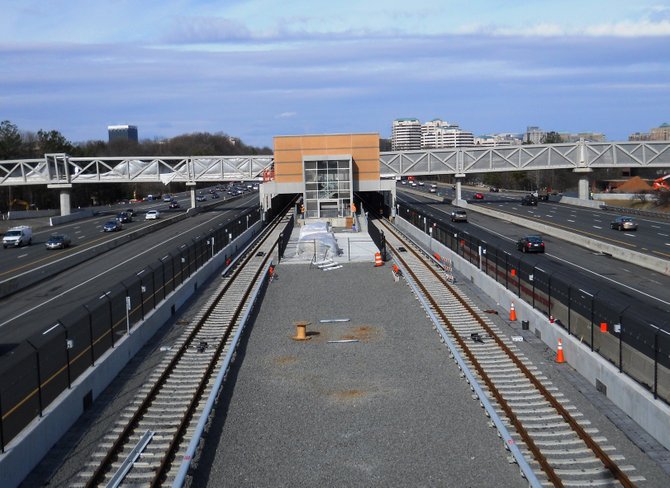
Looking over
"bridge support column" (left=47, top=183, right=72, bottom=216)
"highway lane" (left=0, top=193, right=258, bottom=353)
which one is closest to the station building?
"highway lane" (left=0, top=193, right=258, bottom=353)

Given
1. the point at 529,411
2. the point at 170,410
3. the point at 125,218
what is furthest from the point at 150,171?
the point at 529,411

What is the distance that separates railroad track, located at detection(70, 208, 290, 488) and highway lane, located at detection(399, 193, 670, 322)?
13209 mm

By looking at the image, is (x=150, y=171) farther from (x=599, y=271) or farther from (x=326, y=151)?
(x=599, y=271)

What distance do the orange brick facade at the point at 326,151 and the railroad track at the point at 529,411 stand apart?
153 ft

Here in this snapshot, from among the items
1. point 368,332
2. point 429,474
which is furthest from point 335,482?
point 368,332

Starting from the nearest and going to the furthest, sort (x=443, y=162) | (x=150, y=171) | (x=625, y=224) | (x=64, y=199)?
(x=625, y=224) < (x=443, y=162) < (x=64, y=199) < (x=150, y=171)

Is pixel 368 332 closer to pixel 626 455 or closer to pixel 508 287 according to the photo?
pixel 508 287

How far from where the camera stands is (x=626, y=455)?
41.5 ft

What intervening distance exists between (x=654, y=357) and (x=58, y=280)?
3144cm

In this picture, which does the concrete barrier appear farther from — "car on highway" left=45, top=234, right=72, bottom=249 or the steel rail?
the steel rail

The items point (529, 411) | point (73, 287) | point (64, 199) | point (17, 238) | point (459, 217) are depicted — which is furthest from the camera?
point (64, 199)

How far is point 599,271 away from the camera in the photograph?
38.0m

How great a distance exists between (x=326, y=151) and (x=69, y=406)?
58.8 meters

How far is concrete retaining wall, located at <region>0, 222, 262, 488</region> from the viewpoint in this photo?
1193 cm
